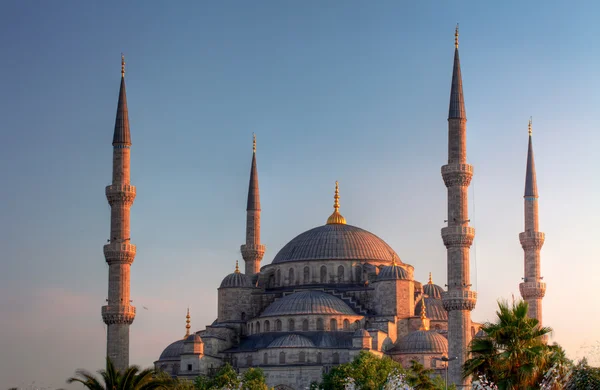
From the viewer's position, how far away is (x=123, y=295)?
167ft

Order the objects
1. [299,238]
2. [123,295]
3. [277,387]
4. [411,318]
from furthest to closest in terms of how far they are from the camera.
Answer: [299,238] < [411,318] < [277,387] < [123,295]

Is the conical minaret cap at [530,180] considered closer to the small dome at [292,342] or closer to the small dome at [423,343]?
the small dome at [423,343]

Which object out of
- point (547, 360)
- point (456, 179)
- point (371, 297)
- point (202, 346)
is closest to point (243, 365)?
point (202, 346)

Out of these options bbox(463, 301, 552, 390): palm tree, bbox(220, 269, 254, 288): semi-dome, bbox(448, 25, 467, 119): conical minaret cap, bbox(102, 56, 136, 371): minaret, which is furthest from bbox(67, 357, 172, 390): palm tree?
bbox(220, 269, 254, 288): semi-dome

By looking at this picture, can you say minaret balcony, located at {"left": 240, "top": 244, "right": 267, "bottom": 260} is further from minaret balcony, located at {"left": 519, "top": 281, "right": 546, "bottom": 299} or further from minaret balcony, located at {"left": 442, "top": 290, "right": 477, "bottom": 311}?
minaret balcony, located at {"left": 442, "top": 290, "right": 477, "bottom": 311}

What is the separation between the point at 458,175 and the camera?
51969mm

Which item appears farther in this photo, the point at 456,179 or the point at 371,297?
the point at 371,297

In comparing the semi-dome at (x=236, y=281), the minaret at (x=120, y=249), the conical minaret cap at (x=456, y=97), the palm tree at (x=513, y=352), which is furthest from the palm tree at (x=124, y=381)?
the semi-dome at (x=236, y=281)

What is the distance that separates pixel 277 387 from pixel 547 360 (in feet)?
110

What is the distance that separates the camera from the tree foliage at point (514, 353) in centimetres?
2403

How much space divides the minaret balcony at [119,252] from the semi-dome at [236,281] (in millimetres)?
13388

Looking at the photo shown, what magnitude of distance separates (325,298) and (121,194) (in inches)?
555

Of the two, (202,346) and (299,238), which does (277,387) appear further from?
(299,238)

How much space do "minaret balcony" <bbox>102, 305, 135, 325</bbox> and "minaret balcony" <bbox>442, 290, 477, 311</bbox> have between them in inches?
536
